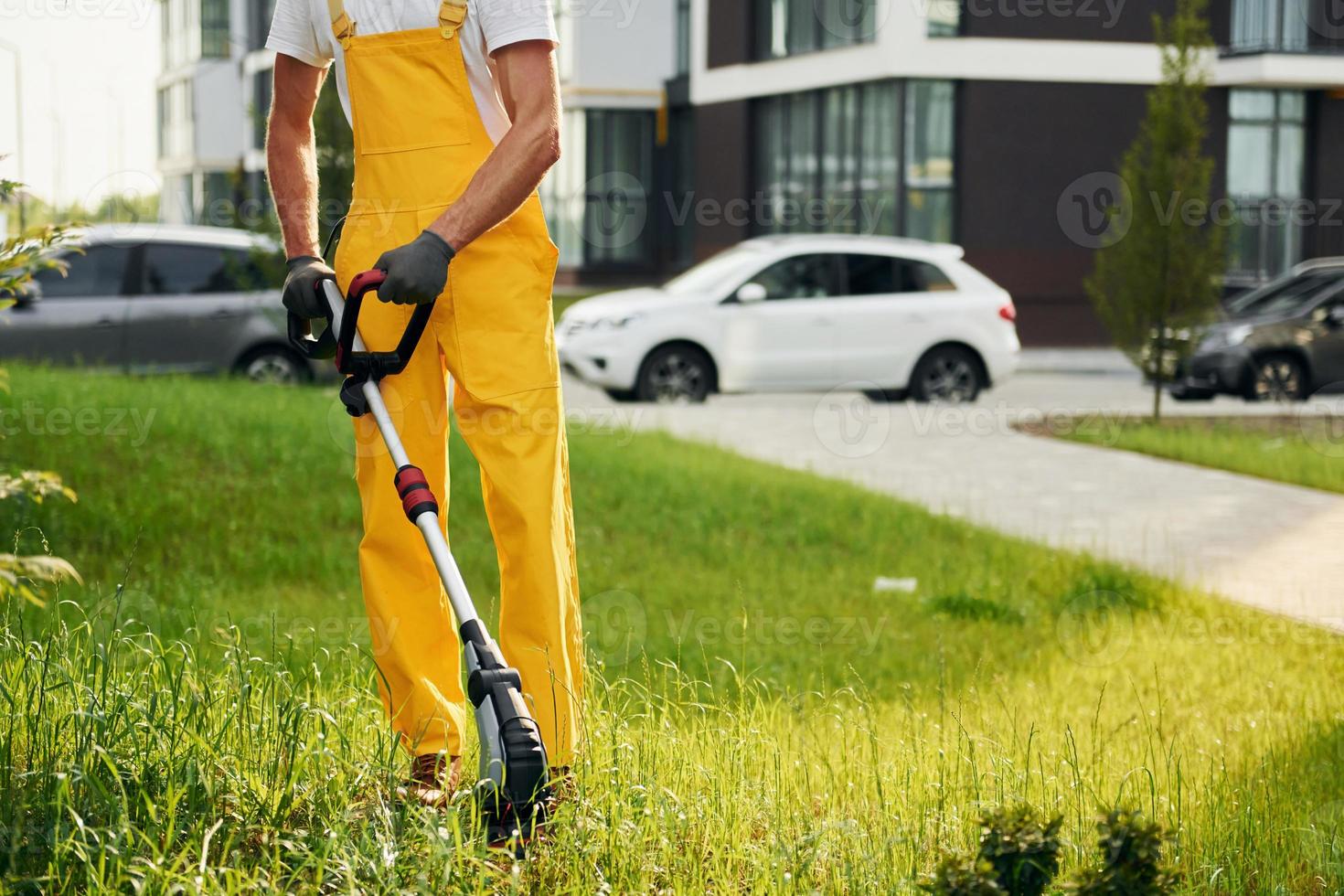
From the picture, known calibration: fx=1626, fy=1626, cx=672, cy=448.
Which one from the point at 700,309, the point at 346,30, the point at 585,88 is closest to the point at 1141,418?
the point at 700,309

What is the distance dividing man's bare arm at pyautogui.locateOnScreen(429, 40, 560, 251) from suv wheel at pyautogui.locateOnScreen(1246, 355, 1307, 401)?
15.1 metres

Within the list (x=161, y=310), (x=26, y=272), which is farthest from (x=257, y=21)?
(x=26, y=272)

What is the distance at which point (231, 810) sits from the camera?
3178 millimetres

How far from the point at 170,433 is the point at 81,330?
5.48 meters

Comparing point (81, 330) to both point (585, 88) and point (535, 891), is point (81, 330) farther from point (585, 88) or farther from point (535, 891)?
point (585, 88)

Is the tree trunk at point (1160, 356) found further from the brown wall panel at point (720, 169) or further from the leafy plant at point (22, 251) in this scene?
the brown wall panel at point (720, 169)

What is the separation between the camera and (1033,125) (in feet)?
83.0

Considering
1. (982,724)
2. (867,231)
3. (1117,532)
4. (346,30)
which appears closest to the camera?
(346,30)

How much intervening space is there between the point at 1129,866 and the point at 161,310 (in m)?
12.9

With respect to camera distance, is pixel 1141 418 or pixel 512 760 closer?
pixel 512 760

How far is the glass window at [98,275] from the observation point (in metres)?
14.1

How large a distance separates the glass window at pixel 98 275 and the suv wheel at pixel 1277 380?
37.3 feet

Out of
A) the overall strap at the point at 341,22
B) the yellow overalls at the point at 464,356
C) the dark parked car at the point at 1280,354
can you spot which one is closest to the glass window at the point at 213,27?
the dark parked car at the point at 1280,354

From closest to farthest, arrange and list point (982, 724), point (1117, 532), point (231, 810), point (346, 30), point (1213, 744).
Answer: point (231, 810), point (346, 30), point (982, 724), point (1213, 744), point (1117, 532)
